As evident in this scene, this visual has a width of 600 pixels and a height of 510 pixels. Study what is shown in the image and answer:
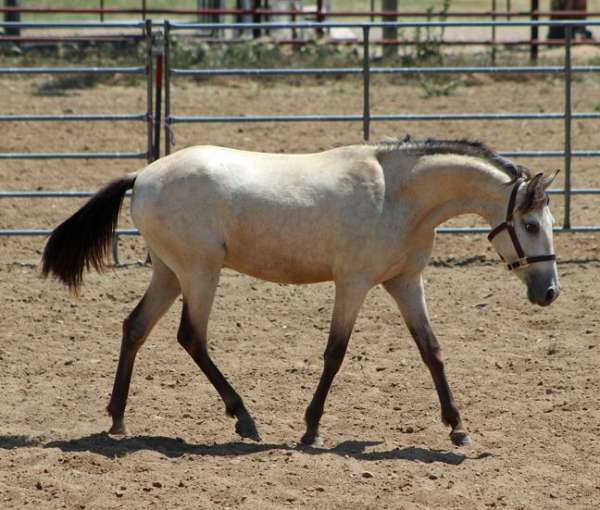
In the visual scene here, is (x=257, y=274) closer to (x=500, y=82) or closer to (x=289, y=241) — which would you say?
(x=289, y=241)

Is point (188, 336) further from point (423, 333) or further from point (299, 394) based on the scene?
point (423, 333)

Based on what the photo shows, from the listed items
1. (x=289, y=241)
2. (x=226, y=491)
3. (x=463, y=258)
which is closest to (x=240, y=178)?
(x=289, y=241)

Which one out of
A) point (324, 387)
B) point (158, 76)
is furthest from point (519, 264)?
point (158, 76)

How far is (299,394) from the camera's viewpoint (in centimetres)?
634

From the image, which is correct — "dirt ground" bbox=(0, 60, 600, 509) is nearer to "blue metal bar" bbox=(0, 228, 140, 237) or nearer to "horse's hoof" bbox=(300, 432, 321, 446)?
"horse's hoof" bbox=(300, 432, 321, 446)

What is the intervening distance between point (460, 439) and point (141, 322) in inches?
64.8

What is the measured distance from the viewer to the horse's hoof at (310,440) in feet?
18.4

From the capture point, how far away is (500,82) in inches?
617

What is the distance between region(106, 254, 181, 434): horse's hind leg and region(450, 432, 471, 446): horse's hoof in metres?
1.54

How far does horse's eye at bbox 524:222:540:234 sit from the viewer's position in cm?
550

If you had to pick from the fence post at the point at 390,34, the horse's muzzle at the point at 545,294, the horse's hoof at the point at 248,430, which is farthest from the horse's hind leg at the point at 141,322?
the fence post at the point at 390,34

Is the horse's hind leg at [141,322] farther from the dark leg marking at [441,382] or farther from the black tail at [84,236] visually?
the dark leg marking at [441,382]

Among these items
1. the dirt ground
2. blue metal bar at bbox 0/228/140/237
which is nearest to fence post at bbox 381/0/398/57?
the dirt ground

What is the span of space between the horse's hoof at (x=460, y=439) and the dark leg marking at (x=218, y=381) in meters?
0.93
